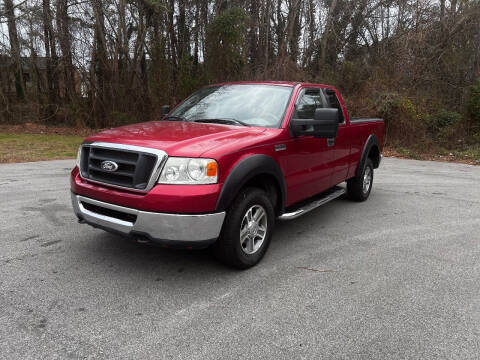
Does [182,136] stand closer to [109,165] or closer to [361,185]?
[109,165]

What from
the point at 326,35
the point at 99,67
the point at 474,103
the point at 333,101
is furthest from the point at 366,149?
the point at 326,35

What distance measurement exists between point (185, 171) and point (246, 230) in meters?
0.86

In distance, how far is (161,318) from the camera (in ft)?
9.43

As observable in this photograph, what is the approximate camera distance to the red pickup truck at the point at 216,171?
10.4ft

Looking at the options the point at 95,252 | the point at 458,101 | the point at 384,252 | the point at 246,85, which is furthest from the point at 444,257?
the point at 458,101

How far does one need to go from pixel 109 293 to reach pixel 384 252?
2.80m

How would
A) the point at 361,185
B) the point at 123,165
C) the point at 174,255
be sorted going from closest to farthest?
the point at 123,165, the point at 174,255, the point at 361,185

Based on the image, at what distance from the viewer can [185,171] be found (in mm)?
3201

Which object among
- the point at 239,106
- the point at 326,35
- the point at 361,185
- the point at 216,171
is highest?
the point at 326,35

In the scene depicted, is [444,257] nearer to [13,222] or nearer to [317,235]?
[317,235]

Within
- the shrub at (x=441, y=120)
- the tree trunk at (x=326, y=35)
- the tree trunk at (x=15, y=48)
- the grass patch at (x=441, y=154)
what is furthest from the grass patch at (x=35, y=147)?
the tree trunk at (x=326, y=35)

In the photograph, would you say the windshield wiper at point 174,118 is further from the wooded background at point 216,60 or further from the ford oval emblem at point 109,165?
the wooded background at point 216,60

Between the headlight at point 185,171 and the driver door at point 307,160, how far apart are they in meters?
1.26

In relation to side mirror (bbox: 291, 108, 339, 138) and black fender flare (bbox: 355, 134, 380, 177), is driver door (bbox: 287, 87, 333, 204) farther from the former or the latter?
black fender flare (bbox: 355, 134, 380, 177)
